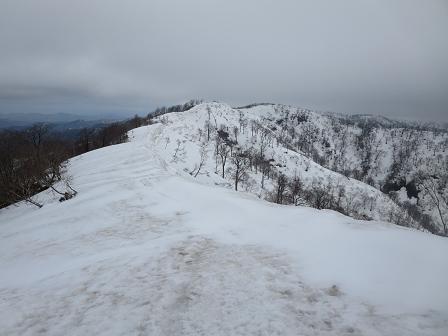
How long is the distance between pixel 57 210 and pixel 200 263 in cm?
1199

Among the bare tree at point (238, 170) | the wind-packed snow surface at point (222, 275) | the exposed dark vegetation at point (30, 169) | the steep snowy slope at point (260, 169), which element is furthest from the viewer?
the steep snowy slope at point (260, 169)

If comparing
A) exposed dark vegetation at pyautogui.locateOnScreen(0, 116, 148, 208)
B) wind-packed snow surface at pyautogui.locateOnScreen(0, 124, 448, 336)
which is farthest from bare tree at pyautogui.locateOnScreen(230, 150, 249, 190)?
wind-packed snow surface at pyautogui.locateOnScreen(0, 124, 448, 336)

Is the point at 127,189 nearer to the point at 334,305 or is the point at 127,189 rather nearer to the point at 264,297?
the point at 264,297

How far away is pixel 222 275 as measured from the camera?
8.61m

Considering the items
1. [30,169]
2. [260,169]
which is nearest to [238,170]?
[260,169]

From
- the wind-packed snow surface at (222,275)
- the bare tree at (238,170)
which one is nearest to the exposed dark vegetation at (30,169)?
the wind-packed snow surface at (222,275)

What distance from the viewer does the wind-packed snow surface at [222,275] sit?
21.3 feet

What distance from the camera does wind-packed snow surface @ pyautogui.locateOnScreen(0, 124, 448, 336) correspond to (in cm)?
649

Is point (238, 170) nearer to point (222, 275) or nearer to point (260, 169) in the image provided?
point (260, 169)

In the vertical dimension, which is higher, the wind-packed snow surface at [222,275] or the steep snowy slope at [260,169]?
the wind-packed snow surface at [222,275]

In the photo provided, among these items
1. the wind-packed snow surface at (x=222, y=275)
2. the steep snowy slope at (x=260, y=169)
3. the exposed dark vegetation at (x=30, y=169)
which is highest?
the wind-packed snow surface at (x=222, y=275)

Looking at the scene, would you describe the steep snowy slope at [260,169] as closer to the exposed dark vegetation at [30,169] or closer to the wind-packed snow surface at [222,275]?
the exposed dark vegetation at [30,169]

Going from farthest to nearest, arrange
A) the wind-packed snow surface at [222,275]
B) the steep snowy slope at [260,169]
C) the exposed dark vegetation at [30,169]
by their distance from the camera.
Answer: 1. the steep snowy slope at [260,169]
2. the exposed dark vegetation at [30,169]
3. the wind-packed snow surface at [222,275]

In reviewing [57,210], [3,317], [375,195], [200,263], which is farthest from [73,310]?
[375,195]
